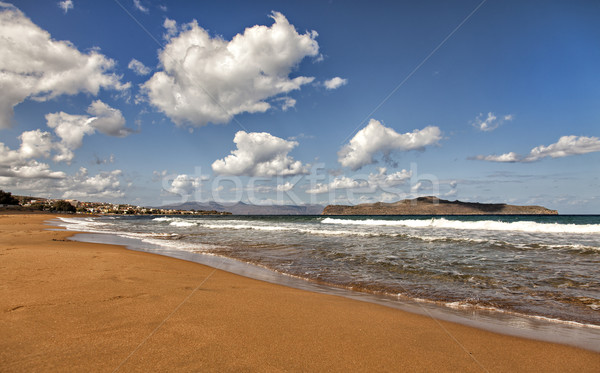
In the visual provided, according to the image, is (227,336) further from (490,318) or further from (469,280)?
(469,280)

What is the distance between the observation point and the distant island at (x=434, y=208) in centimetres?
12488

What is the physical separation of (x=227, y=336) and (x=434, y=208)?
148 m

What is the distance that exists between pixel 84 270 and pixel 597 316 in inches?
411

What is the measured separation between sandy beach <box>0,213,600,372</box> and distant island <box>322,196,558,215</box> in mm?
A: 136286

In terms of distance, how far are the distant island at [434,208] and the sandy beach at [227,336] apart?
136 metres

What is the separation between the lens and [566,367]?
313cm

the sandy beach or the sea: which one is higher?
the sandy beach

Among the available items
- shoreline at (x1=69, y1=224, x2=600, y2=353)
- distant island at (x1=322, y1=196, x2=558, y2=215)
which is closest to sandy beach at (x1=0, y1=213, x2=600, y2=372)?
shoreline at (x1=69, y1=224, x2=600, y2=353)

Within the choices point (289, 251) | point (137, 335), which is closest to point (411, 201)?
→ point (289, 251)

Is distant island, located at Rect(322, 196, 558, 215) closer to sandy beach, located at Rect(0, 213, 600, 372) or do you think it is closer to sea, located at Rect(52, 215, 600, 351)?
sea, located at Rect(52, 215, 600, 351)

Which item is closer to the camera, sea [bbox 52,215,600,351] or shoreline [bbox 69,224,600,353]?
shoreline [bbox 69,224,600,353]

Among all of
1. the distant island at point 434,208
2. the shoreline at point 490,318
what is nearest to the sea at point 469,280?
the shoreline at point 490,318

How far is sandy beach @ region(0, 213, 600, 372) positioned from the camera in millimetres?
2812

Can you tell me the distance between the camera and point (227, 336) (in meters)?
3.41
